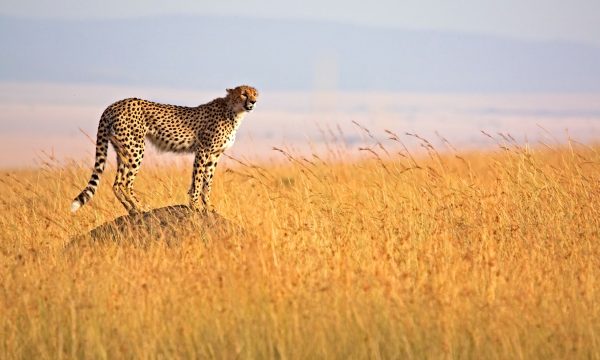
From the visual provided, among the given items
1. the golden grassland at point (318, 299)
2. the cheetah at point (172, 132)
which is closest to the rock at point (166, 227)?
the golden grassland at point (318, 299)

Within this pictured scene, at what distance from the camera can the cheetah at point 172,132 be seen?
9625mm

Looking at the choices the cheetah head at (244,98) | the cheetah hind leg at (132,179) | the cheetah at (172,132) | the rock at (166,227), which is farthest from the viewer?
the cheetah head at (244,98)

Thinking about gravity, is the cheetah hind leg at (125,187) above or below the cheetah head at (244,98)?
below

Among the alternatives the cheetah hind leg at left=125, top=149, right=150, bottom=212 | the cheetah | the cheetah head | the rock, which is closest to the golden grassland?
the rock

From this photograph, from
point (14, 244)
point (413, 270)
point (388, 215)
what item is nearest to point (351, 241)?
point (413, 270)

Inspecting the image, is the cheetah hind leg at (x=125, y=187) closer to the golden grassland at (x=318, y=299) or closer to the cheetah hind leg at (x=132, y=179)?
the cheetah hind leg at (x=132, y=179)

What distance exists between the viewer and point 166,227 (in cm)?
762

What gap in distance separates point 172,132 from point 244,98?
0.87 meters

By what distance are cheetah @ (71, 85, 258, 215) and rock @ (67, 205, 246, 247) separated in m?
1.66

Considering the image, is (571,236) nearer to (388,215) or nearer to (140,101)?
(388,215)

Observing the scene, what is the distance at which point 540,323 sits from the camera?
16.0ft

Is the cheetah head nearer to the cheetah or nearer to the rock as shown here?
the cheetah

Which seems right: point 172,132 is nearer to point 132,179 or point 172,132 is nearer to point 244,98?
point 132,179

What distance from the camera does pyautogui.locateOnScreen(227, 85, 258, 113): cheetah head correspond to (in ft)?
32.0
